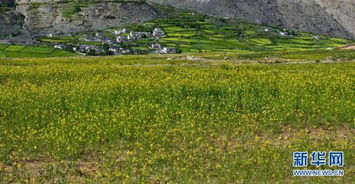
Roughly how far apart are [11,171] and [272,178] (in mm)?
9386

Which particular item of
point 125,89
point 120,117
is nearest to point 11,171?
point 120,117

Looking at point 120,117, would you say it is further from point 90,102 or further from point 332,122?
point 332,122

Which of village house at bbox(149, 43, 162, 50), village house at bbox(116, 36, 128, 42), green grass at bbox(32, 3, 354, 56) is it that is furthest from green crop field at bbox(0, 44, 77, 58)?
village house at bbox(116, 36, 128, 42)

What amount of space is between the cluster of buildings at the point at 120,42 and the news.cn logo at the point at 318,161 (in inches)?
5068

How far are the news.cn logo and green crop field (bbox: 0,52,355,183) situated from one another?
0.89ft

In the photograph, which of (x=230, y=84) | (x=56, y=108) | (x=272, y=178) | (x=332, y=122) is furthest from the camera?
(x=230, y=84)

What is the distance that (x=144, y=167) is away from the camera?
1419cm

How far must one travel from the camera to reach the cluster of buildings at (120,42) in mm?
145125

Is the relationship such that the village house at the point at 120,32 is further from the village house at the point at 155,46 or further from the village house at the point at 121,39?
the village house at the point at 155,46

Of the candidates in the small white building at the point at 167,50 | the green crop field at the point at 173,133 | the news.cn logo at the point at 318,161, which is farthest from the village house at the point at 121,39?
the news.cn logo at the point at 318,161

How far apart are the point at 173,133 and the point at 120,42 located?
501ft

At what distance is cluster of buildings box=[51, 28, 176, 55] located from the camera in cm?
14512

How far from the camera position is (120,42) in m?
168

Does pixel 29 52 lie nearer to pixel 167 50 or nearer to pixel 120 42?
pixel 167 50
